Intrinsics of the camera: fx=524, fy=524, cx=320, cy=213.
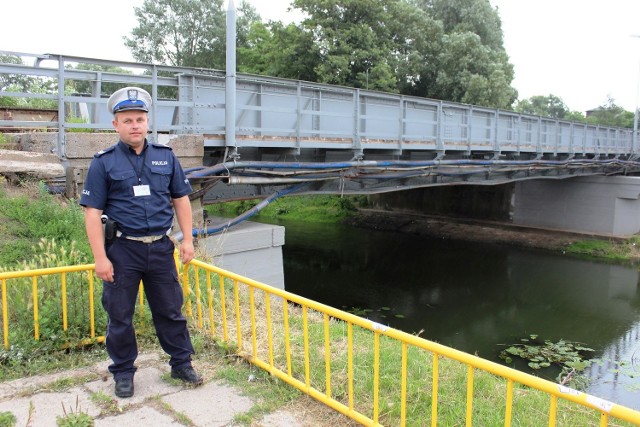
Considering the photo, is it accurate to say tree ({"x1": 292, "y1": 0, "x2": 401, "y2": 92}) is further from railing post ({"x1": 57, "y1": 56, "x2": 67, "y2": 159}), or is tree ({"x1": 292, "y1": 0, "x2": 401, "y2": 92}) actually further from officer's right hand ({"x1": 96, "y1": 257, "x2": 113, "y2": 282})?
officer's right hand ({"x1": 96, "y1": 257, "x2": 113, "y2": 282})

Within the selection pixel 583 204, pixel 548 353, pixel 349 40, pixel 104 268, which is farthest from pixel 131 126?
pixel 583 204

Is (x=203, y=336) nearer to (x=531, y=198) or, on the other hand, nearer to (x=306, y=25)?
(x=306, y=25)

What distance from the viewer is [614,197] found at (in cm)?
2280

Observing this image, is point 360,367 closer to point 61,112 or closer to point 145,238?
point 145,238

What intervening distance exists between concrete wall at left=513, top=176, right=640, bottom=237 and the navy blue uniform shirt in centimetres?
2301

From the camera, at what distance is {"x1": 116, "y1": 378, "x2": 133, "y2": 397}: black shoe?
3332 mm

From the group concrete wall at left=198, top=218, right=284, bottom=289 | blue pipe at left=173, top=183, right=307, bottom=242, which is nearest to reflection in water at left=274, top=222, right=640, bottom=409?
concrete wall at left=198, top=218, right=284, bottom=289

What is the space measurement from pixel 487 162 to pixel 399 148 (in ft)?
12.6

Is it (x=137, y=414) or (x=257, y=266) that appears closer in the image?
(x=137, y=414)

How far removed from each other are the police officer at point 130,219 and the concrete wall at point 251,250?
450 centimetres

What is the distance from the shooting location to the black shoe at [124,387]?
333 cm

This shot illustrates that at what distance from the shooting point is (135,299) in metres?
3.38

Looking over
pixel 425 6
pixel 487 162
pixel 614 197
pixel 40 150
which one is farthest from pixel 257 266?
pixel 425 6

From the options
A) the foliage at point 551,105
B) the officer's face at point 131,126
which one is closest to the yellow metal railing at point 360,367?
the officer's face at point 131,126
